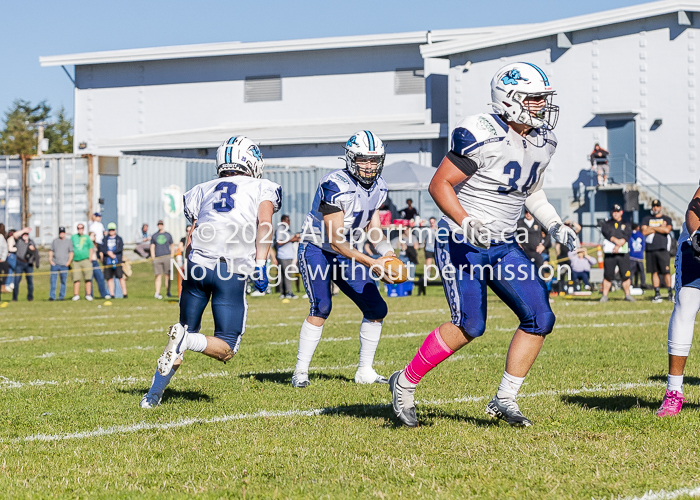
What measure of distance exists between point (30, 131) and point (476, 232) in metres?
68.7

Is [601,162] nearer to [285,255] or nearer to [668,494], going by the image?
[285,255]

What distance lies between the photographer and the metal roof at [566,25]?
29.2m

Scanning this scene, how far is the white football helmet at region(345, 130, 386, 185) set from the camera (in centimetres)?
680

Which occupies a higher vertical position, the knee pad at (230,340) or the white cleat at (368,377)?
the knee pad at (230,340)

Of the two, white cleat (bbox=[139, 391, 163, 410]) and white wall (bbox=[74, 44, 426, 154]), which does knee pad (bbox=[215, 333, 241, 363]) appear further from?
white wall (bbox=[74, 44, 426, 154])

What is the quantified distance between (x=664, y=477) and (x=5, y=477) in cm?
292

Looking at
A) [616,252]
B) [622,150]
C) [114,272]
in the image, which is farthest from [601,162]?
[114,272]

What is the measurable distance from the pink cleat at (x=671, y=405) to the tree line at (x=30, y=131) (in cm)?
5720

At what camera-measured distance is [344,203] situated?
22.8 ft

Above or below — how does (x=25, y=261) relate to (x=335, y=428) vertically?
above

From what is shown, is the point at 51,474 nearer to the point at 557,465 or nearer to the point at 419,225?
the point at 557,465

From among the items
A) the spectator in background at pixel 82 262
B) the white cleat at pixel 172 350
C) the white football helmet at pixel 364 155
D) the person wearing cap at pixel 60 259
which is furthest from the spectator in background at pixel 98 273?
the white cleat at pixel 172 350

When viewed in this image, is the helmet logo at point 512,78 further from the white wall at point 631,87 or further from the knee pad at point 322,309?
the white wall at point 631,87

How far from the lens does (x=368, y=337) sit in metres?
7.53
